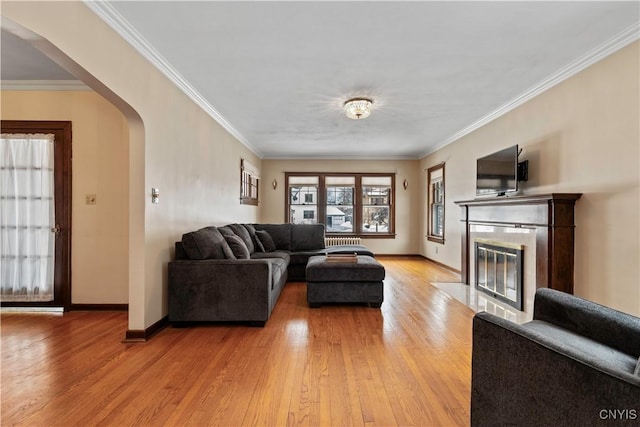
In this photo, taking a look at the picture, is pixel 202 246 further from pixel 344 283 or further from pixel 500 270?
pixel 500 270

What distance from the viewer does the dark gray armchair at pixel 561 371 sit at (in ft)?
3.06

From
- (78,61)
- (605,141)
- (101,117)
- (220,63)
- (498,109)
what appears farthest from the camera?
(498,109)

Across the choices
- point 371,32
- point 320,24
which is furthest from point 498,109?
point 320,24

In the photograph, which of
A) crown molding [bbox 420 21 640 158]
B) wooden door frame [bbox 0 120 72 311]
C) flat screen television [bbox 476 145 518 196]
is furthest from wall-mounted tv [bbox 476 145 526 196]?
wooden door frame [bbox 0 120 72 311]

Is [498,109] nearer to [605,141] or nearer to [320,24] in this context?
[605,141]

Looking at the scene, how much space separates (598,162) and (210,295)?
391cm

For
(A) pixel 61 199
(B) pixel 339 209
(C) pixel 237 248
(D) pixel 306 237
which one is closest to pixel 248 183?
(D) pixel 306 237

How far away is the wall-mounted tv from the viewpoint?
12.8 feet

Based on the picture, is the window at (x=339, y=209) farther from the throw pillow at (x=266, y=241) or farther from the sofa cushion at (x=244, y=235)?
the sofa cushion at (x=244, y=235)

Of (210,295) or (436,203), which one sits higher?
(436,203)

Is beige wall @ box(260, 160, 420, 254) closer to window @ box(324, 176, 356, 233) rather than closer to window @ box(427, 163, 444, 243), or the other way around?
window @ box(324, 176, 356, 233)

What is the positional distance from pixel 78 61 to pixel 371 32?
2.14 meters

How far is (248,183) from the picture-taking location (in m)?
6.81

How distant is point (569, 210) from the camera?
10.3 ft
